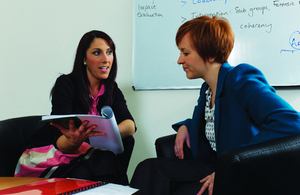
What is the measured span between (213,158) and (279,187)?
60 centimetres

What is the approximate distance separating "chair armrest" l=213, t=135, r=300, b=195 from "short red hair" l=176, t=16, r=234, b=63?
0.55m

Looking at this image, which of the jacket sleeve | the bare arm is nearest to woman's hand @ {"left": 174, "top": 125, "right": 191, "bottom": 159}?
the bare arm

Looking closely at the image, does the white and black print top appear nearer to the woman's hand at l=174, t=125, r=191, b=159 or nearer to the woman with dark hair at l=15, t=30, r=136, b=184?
the woman's hand at l=174, t=125, r=191, b=159

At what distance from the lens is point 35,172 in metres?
1.18

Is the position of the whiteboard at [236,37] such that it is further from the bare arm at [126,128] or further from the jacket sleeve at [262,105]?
the jacket sleeve at [262,105]

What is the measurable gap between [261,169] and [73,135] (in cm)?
78

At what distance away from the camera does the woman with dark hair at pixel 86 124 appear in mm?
1138

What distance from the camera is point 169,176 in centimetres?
101

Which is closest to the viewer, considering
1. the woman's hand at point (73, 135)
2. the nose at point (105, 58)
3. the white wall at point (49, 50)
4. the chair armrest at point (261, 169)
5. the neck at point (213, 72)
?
the chair armrest at point (261, 169)

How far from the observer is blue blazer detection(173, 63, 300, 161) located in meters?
0.79

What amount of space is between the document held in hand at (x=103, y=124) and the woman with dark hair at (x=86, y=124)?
37 mm

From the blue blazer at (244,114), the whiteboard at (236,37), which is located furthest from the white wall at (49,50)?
the blue blazer at (244,114)

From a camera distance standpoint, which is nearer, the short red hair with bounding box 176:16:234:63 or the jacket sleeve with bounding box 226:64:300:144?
the jacket sleeve with bounding box 226:64:300:144

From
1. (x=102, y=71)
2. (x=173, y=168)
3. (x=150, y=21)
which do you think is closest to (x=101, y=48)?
(x=102, y=71)
